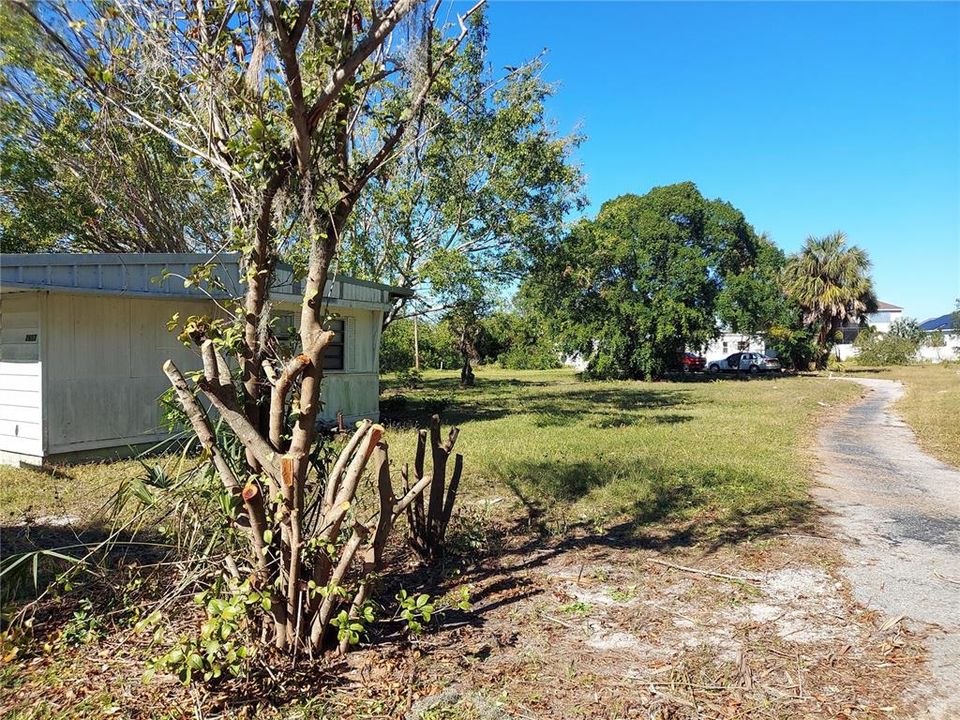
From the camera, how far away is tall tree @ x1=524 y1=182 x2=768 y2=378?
2942 cm

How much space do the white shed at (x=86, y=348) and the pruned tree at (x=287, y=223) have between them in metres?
3.91

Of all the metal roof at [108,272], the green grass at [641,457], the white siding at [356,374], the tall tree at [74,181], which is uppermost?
the tall tree at [74,181]

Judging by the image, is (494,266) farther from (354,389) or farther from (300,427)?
(300,427)

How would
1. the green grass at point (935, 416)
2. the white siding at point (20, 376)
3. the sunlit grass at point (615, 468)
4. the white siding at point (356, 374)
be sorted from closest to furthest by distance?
the sunlit grass at point (615, 468) < the white siding at point (20, 376) < the green grass at point (935, 416) < the white siding at point (356, 374)

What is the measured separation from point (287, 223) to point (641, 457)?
7.37m

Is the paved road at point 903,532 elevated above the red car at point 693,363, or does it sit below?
below

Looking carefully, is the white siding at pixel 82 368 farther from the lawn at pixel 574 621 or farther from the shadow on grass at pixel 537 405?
the shadow on grass at pixel 537 405

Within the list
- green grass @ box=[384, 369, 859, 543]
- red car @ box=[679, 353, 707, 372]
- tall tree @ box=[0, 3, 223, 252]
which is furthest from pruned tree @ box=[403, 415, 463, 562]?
red car @ box=[679, 353, 707, 372]

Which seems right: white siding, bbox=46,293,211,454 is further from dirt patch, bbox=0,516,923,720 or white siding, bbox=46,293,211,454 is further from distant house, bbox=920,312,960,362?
distant house, bbox=920,312,960,362

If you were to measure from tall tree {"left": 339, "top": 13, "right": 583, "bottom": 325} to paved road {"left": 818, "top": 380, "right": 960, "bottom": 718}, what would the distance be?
8.32 meters

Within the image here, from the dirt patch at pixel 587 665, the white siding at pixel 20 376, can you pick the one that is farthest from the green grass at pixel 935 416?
the white siding at pixel 20 376

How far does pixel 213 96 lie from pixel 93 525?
4106 millimetres

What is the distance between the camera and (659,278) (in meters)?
29.9

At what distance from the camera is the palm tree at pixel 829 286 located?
35.6 metres
